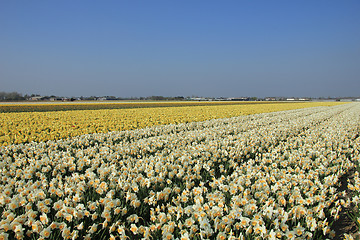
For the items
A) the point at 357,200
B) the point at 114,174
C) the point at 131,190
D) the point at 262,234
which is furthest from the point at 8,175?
the point at 357,200

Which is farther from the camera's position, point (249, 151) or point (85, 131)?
point (85, 131)

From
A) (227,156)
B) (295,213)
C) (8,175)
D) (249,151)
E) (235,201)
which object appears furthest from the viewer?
(249,151)

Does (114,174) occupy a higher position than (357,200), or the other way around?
(114,174)

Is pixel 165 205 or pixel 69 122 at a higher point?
pixel 69 122

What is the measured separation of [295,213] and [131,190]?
2.78 metres

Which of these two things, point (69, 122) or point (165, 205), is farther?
point (69, 122)

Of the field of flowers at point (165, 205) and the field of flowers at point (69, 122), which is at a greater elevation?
the field of flowers at point (69, 122)

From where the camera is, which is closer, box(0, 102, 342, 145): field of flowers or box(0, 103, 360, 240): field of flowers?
box(0, 103, 360, 240): field of flowers

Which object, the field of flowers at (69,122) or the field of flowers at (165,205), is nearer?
the field of flowers at (165,205)

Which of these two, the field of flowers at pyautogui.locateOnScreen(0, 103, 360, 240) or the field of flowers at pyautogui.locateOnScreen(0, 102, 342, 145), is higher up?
the field of flowers at pyautogui.locateOnScreen(0, 102, 342, 145)

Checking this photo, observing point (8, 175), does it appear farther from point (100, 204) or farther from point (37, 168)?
point (100, 204)

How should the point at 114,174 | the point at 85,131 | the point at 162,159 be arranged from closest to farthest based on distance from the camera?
the point at 114,174 → the point at 162,159 → the point at 85,131

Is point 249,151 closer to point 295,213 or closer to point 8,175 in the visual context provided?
point 295,213

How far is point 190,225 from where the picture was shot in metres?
3.04
